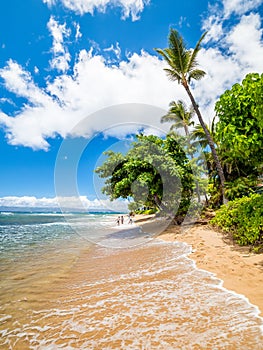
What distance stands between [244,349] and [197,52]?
18.0 metres

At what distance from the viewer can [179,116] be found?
25781mm

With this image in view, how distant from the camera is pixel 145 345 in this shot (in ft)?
9.21

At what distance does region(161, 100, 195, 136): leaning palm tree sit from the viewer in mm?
25203

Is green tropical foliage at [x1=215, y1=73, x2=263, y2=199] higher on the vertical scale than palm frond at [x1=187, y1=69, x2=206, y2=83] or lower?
lower

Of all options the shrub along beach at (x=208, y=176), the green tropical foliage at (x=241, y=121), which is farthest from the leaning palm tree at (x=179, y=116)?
the green tropical foliage at (x=241, y=121)

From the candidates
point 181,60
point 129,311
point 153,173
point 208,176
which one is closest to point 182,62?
point 181,60

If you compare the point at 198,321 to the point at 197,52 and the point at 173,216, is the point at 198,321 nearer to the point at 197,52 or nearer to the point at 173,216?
the point at 173,216

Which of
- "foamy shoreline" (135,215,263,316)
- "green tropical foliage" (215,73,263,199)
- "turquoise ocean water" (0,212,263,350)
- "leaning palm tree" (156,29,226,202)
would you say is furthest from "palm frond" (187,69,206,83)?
"turquoise ocean water" (0,212,263,350)

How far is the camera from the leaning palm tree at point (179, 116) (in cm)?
2520

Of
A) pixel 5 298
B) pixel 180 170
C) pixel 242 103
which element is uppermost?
pixel 242 103

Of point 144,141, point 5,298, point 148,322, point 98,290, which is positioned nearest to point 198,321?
point 148,322

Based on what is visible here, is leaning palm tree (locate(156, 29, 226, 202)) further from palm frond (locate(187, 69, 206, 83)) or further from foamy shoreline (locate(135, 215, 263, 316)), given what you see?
foamy shoreline (locate(135, 215, 263, 316))

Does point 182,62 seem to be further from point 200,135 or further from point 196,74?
point 200,135

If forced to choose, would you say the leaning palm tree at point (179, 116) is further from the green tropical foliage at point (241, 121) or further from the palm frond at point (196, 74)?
the green tropical foliage at point (241, 121)
